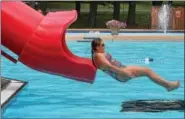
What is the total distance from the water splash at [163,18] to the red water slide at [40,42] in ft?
53.2

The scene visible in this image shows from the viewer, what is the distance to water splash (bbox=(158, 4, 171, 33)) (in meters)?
20.2

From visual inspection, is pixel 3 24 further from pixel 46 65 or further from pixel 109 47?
pixel 109 47

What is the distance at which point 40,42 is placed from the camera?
3840 millimetres

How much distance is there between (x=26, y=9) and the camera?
3963mm

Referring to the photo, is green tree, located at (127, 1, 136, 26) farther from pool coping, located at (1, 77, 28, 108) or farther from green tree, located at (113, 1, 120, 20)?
pool coping, located at (1, 77, 28, 108)

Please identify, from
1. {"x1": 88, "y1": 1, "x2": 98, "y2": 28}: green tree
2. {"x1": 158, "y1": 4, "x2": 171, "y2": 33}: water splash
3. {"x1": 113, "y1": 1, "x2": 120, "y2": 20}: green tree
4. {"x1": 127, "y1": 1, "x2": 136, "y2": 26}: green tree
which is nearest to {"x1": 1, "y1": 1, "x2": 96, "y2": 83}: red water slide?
{"x1": 158, "y1": 4, "x2": 171, "y2": 33}: water splash

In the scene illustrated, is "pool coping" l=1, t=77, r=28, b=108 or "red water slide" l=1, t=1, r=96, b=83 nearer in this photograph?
"red water slide" l=1, t=1, r=96, b=83

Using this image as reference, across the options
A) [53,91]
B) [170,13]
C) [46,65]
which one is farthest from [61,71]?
[170,13]

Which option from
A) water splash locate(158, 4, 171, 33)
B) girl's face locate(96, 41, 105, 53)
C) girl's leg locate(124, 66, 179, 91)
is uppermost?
girl's face locate(96, 41, 105, 53)

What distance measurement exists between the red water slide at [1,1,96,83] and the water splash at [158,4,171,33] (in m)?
16.2

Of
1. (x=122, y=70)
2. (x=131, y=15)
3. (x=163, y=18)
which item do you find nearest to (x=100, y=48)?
(x=122, y=70)

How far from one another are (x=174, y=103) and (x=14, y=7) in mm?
5124

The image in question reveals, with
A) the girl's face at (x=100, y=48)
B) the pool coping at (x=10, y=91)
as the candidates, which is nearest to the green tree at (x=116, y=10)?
the pool coping at (x=10, y=91)

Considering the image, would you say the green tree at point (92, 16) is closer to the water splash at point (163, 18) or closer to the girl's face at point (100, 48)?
the water splash at point (163, 18)
